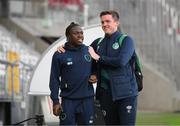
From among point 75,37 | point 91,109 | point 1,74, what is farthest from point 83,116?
point 1,74

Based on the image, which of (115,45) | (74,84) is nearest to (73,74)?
(74,84)

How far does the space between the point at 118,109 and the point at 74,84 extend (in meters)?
0.52

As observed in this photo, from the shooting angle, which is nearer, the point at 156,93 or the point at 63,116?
the point at 63,116

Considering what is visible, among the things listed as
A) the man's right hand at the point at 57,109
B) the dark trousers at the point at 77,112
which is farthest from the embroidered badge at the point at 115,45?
the man's right hand at the point at 57,109

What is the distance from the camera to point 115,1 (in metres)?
32.0

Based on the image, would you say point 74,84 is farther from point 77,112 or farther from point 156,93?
point 156,93

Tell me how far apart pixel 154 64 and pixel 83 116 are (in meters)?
23.5

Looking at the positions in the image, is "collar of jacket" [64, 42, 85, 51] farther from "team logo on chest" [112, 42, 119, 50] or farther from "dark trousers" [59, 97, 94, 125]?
"dark trousers" [59, 97, 94, 125]

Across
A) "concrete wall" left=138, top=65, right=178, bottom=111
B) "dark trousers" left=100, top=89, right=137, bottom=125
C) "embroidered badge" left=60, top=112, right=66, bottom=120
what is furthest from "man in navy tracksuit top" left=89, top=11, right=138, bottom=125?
"concrete wall" left=138, top=65, right=178, bottom=111

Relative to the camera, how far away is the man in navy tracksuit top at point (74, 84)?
722 cm

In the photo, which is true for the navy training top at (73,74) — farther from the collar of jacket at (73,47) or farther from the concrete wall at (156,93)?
the concrete wall at (156,93)

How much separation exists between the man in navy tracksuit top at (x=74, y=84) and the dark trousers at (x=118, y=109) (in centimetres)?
14

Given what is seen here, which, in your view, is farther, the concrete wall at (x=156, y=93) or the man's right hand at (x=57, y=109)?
the concrete wall at (x=156, y=93)

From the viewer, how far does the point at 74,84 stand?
7.23 m
